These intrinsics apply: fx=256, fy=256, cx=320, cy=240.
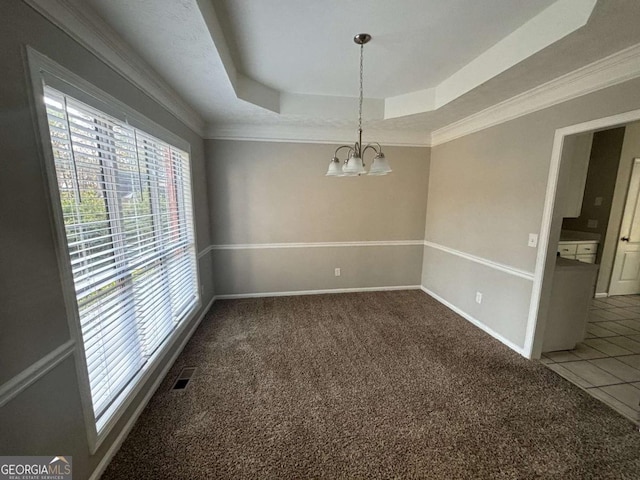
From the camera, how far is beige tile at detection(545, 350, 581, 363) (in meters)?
2.41

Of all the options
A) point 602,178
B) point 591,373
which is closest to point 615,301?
point 602,178

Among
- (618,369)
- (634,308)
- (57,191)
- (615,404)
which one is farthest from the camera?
(634,308)

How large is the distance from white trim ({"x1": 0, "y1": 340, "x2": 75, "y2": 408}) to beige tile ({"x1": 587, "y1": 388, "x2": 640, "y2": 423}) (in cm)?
338

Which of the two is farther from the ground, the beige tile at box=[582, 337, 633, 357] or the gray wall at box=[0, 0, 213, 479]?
the gray wall at box=[0, 0, 213, 479]

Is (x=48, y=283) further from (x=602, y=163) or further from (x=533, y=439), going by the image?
(x=602, y=163)

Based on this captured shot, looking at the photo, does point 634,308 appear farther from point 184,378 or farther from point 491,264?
point 184,378

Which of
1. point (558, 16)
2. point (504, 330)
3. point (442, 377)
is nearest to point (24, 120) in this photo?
point (558, 16)

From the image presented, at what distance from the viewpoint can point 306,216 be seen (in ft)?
12.5

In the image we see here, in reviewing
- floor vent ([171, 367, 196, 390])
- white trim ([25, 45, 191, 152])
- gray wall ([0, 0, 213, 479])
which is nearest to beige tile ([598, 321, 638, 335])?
floor vent ([171, 367, 196, 390])

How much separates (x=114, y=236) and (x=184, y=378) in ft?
4.32

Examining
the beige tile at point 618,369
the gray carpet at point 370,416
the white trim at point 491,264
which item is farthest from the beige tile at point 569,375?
the white trim at point 491,264

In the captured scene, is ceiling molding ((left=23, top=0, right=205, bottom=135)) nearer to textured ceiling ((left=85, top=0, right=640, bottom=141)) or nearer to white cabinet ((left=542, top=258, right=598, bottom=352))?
textured ceiling ((left=85, top=0, right=640, bottom=141))

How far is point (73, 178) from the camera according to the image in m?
1.29

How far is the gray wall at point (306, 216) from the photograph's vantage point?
3.57 meters
